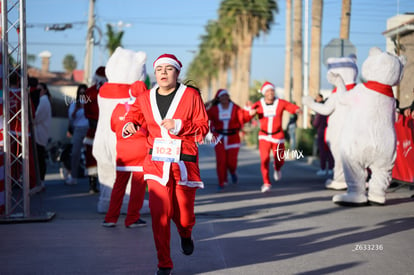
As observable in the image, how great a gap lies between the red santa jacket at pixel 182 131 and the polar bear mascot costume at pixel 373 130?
441cm

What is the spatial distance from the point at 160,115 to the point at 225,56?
55.8m

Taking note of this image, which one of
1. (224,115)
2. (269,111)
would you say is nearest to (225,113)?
(224,115)

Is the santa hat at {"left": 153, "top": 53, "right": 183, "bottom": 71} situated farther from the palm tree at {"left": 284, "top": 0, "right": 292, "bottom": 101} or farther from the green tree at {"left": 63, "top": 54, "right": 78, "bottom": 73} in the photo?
the green tree at {"left": 63, "top": 54, "right": 78, "bottom": 73}

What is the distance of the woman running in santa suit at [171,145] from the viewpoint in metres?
5.77

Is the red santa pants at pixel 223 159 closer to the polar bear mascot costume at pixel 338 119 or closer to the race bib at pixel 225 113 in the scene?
the race bib at pixel 225 113

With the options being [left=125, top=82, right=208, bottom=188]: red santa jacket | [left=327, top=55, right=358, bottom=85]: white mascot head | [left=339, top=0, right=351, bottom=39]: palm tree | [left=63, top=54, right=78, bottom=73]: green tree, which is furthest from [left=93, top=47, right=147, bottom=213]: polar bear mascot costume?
[left=63, top=54, right=78, bottom=73]: green tree

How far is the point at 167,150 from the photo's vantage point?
5867 mm

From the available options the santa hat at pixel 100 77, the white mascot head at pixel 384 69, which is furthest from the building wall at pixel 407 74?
the santa hat at pixel 100 77

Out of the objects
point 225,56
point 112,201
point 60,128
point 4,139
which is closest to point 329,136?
point 112,201

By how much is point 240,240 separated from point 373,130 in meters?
3.31

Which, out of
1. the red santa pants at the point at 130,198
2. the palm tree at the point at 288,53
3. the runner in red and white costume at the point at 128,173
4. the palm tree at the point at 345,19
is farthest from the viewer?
the palm tree at the point at 288,53

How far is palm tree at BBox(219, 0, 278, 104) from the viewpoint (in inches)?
1810

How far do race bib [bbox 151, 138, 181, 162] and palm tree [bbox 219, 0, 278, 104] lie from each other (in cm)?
4040

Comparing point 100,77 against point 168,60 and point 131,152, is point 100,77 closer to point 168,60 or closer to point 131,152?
point 131,152
